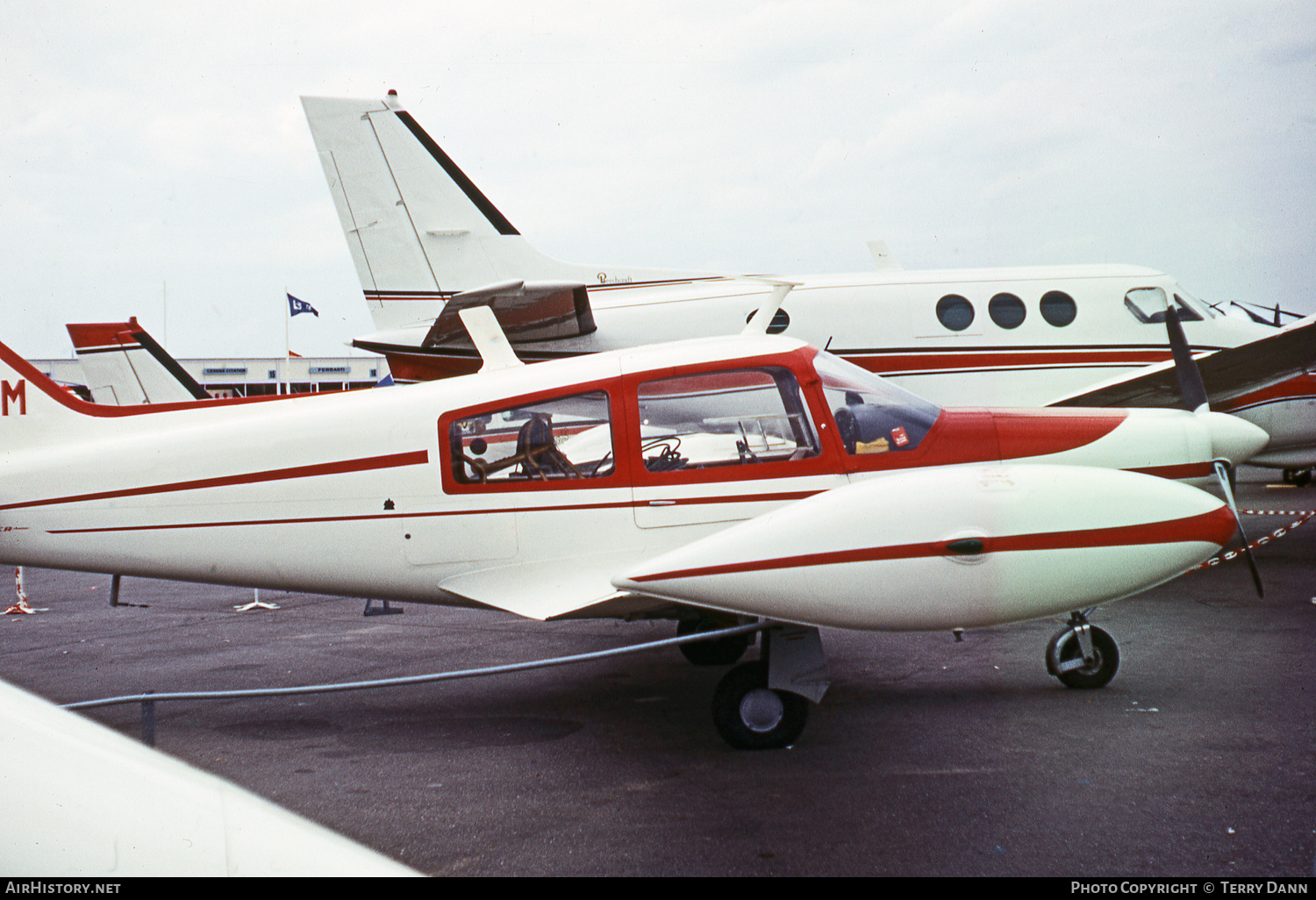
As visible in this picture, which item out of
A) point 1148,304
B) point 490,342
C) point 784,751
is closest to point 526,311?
point 490,342

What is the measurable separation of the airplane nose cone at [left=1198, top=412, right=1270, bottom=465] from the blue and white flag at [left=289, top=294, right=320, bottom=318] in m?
28.6

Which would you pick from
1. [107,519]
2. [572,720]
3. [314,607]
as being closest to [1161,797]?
[572,720]

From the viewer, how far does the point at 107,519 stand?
5.04 metres

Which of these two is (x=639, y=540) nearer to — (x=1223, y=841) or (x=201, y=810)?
(x=1223, y=841)

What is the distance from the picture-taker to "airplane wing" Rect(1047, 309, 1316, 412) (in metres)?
9.45

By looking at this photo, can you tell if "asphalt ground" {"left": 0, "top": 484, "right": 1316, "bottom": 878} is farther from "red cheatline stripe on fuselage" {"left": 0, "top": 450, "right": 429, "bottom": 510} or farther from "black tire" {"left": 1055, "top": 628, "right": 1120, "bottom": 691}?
"red cheatline stripe on fuselage" {"left": 0, "top": 450, "right": 429, "bottom": 510}

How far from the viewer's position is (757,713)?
4.57m

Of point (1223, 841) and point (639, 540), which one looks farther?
point (639, 540)

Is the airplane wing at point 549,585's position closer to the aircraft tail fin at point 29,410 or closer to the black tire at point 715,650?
the black tire at point 715,650

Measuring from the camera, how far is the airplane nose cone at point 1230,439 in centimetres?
536

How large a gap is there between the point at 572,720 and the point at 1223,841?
325 cm

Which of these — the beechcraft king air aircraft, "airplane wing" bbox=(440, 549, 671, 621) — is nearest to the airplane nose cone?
"airplane wing" bbox=(440, 549, 671, 621)

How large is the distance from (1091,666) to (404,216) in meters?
8.49

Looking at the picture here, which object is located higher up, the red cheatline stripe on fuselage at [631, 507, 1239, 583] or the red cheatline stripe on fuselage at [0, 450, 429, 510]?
the red cheatline stripe on fuselage at [0, 450, 429, 510]
